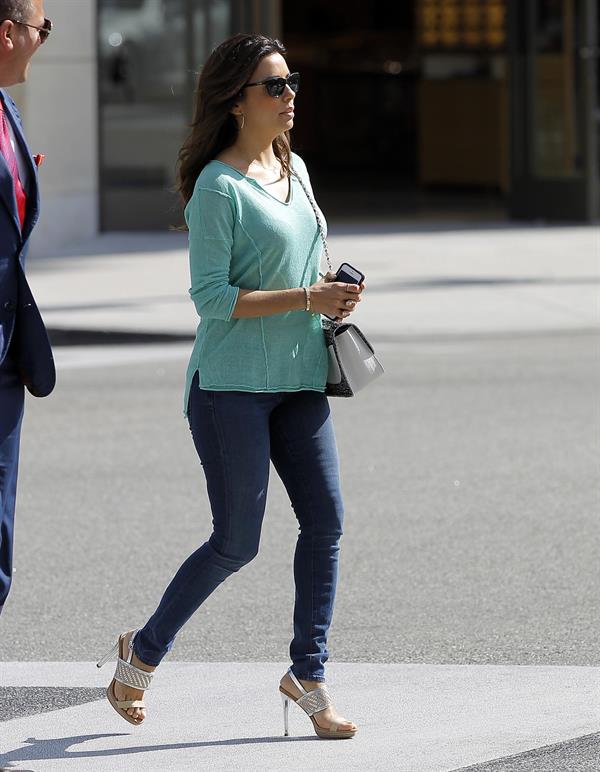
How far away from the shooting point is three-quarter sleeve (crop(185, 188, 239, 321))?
442 cm

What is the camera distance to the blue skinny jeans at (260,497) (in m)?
4.50

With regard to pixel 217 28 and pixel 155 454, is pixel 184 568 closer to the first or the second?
pixel 155 454

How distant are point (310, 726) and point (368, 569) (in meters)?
2.01

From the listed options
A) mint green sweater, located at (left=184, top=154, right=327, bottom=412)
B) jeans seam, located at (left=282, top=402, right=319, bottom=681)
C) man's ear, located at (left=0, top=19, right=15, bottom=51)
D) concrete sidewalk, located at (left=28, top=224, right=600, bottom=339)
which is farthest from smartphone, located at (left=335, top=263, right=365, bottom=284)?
concrete sidewalk, located at (left=28, top=224, right=600, bottom=339)

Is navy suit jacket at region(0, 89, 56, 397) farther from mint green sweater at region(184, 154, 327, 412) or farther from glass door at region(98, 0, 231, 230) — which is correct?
glass door at region(98, 0, 231, 230)

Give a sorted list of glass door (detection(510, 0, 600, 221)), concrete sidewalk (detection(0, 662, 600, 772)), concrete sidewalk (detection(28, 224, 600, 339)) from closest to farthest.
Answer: concrete sidewalk (detection(0, 662, 600, 772))
concrete sidewalk (detection(28, 224, 600, 339))
glass door (detection(510, 0, 600, 221))

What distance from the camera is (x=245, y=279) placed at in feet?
14.8

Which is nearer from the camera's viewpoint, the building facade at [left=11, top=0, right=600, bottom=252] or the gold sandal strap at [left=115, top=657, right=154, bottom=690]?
the gold sandal strap at [left=115, top=657, right=154, bottom=690]

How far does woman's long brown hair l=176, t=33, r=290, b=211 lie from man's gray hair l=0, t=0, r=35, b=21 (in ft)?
1.91

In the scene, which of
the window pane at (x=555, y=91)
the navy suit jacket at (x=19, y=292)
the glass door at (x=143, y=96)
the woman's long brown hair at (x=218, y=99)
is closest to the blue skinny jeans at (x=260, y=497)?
the navy suit jacket at (x=19, y=292)

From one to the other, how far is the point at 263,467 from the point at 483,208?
20915mm

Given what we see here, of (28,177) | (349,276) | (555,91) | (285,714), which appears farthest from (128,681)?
(555,91)

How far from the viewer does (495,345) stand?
13.4 metres

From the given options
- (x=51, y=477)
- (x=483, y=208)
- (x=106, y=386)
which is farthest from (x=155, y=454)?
(x=483, y=208)
